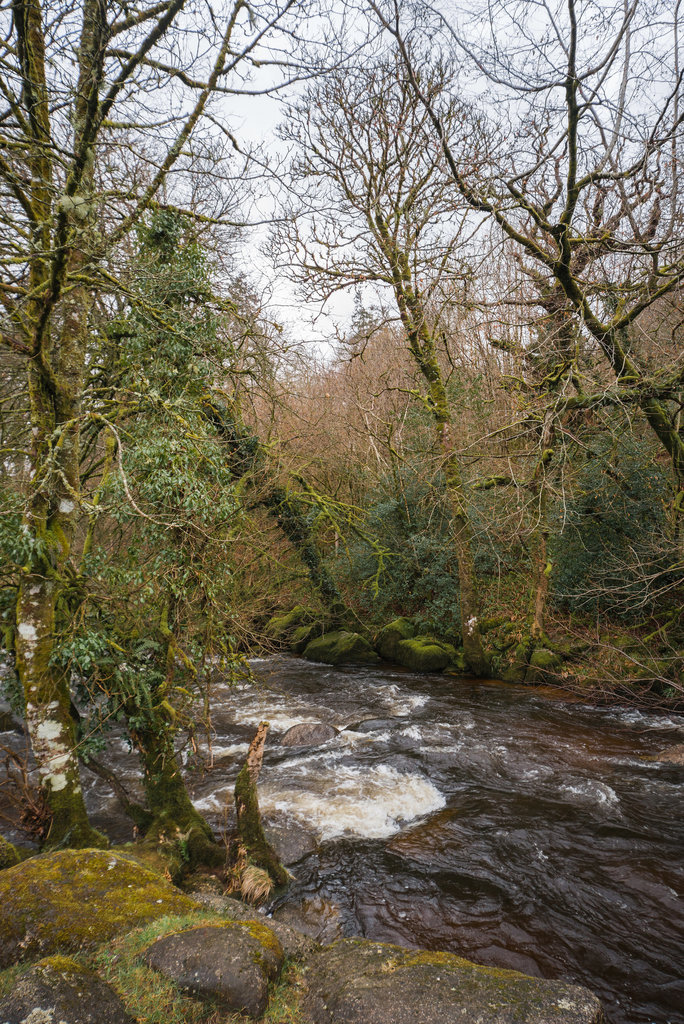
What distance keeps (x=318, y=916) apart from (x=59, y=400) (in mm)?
5498

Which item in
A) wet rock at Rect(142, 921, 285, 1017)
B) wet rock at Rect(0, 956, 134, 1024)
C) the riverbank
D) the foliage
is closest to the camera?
wet rock at Rect(0, 956, 134, 1024)

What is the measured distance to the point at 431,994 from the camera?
334 cm

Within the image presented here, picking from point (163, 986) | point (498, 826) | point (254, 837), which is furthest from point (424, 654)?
point (163, 986)

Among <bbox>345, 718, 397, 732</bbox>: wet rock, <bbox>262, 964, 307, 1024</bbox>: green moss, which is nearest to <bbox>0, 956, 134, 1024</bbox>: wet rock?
<bbox>262, 964, 307, 1024</bbox>: green moss

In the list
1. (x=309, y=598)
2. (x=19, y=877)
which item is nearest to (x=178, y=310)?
(x=19, y=877)

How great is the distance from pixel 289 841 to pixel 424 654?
7490 mm

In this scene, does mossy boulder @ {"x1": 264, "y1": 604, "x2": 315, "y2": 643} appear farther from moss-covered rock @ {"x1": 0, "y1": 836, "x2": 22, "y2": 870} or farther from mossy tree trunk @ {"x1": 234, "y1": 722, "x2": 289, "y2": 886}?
moss-covered rock @ {"x1": 0, "y1": 836, "x2": 22, "y2": 870}

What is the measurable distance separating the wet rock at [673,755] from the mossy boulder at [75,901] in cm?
679

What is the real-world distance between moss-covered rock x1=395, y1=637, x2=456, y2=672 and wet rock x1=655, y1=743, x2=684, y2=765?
537 cm

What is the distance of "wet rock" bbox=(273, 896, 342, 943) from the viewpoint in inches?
190

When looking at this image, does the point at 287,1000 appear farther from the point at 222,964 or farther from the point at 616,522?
the point at 616,522

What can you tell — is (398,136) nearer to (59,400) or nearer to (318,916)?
(59,400)

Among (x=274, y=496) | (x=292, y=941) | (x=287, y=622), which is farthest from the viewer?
(x=287, y=622)

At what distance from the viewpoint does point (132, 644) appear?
5812mm
